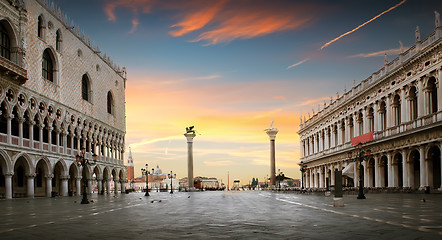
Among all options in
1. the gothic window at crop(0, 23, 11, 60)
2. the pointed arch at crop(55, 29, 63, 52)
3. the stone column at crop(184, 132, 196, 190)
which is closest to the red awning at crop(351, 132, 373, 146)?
the pointed arch at crop(55, 29, 63, 52)

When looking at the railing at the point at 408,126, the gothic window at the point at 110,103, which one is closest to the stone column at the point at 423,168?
the railing at the point at 408,126

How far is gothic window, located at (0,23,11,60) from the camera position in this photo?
42.4 metres

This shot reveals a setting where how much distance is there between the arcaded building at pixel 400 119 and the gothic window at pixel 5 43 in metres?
36.0

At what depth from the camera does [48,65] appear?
51812mm

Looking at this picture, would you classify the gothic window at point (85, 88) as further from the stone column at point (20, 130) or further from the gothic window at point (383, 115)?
the gothic window at point (383, 115)

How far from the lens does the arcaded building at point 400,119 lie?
40219 millimetres

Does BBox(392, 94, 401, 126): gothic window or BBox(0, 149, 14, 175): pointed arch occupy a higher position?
BBox(392, 94, 401, 126): gothic window

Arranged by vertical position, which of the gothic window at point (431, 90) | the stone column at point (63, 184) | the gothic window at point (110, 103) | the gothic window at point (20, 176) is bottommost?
the stone column at point (63, 184)

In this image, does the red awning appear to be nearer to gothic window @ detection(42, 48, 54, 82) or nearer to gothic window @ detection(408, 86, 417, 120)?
gothic window @ detection(408, 86, 417, 120)

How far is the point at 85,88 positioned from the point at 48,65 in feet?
41.4

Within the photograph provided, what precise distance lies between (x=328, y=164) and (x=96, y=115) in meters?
34.9

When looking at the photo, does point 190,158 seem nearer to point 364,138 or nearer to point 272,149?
point 272,149

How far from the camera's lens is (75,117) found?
5816 centimetres

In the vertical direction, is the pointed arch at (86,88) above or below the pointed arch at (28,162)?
above
